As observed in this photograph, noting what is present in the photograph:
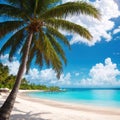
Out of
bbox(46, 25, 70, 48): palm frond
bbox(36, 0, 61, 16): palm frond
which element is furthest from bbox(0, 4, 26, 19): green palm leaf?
bbox(46, 25, 70, 48): palm frond

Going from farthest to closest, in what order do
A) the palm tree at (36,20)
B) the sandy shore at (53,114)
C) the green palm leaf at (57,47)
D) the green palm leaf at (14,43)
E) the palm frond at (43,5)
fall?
the green palm leaf at (57,47) < the green palm leaf at (14,43) < the sandy shore at (53,114) < the palm frond at (43,5) < the palm tree at (36,20)

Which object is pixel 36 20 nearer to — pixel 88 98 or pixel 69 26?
pixel 69 26

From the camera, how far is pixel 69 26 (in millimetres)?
11086

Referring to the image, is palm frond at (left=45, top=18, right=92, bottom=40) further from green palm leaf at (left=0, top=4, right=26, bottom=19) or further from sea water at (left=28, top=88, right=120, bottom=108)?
sea water at (left=28, top=88, right=120, bottom=108)

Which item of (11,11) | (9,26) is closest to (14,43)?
(9,26)

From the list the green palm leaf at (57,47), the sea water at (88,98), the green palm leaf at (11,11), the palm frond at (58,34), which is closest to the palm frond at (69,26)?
the palm frond at (58,34)

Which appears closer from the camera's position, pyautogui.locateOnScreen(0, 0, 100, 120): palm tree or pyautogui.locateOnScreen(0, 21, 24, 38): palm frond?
pyautogui.locateOnScreen(0, 0, 100, 120): palm tree

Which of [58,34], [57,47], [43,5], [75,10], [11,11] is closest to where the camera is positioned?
[75,10]

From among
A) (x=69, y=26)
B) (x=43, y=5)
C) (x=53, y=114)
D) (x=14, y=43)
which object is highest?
(x=43, y=5)

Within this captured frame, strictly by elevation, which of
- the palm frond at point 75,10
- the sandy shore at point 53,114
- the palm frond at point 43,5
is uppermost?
the palm frond at point 43,5

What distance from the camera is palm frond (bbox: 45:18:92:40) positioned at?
1100 centimetres

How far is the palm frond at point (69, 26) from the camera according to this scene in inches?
433

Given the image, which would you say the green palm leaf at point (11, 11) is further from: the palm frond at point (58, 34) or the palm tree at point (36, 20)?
the palm frond at point (58, 34)

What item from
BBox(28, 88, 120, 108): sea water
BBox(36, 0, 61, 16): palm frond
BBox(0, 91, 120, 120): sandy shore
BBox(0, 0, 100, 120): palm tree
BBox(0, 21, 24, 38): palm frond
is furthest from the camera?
BBox(28, 88, 120, 108): sea water
